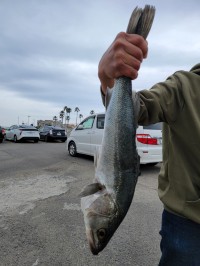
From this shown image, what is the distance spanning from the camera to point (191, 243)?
172 cm

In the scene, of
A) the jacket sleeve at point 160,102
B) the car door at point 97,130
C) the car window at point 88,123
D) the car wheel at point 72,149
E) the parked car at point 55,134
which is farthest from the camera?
the parked car at point 55,134

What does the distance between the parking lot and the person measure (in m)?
1.91

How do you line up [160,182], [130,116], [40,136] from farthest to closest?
[40,136], [160,182], [130,116]

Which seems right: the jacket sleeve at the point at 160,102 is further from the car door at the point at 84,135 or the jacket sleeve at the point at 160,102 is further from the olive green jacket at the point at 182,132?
the car door at the point at 84,135

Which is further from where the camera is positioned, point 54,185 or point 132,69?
point 54,185

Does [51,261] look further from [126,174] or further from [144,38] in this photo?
[144,38]

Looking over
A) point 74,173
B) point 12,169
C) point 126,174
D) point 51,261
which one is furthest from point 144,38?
point 12,169

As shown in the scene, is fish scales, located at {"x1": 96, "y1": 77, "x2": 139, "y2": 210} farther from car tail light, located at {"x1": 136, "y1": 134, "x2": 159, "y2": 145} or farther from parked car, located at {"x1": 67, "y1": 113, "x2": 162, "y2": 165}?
car tail light, located at {"x1": 136, "y1": 134, "x2": 159, "y2": 145}

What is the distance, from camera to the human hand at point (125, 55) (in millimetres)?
1394

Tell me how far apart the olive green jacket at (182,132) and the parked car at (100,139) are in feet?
22.4

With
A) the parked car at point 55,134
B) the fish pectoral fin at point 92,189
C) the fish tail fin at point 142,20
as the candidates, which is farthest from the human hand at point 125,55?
the parked car at point 55,134

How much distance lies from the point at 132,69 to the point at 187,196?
82 cm

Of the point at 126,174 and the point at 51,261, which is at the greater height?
the point at 126,174

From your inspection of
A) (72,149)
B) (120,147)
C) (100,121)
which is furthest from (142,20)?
(72,149)
